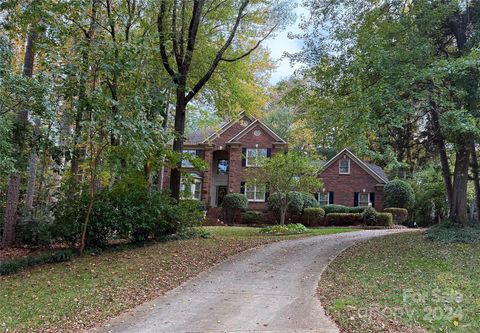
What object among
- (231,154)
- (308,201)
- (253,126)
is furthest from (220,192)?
(308,201)

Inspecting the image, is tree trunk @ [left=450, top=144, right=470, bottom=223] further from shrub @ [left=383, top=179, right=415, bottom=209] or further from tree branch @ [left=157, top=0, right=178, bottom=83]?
shrub @ [left=383, top=179, right=415, bottom=209]

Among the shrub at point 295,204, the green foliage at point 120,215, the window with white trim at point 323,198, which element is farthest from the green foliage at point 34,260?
the window with white trim at point 323,198

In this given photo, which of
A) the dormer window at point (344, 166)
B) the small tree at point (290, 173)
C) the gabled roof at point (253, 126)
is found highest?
the gabled roof at point (253, 126)

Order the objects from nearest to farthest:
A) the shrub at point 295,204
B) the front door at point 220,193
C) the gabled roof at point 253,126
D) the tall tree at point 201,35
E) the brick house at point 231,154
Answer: the tall tree at point 201,35 → the shrub at point 295,204 → the brick house at point 231,154 → the gabled roof at point 253,126 → the front door at point 220,193

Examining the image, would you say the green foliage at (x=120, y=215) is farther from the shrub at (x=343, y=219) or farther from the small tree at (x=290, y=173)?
the shrub at (x=343, y=219)

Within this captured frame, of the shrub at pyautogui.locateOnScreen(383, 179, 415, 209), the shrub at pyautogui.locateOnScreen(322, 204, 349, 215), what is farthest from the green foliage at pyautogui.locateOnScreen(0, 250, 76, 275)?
the shrub at pyautogui.locateOnScreen(383, 179, 415, 209)

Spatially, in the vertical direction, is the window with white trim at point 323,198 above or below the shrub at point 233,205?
above

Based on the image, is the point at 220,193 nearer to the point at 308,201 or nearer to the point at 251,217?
the point at 251,217

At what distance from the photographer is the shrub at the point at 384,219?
22250mm

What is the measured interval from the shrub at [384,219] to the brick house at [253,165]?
4.27m

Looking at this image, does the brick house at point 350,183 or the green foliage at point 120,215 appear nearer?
the green foliage at point 120,215

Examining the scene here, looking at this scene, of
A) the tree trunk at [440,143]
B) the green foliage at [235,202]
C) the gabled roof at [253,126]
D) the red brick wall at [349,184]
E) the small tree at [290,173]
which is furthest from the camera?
the gabled roof at [253,126]

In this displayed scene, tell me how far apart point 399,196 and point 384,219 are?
11.3 feet

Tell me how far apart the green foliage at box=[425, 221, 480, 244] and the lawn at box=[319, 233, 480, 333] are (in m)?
0.76
